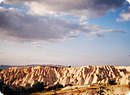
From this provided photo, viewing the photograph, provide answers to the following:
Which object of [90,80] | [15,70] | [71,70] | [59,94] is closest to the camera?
[59,94]

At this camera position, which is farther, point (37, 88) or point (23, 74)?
point (23, 74)

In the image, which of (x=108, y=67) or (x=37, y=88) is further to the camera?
(x=108, y=67)

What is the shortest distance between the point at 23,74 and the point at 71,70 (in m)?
17.4

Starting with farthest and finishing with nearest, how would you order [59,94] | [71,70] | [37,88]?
[71,70]
[37,88]
[59,94]

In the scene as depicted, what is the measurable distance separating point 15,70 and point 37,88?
36.3m

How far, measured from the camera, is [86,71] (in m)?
59.6

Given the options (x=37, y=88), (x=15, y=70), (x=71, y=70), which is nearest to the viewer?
(x=37, y=88)

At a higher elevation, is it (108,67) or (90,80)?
(108,67)

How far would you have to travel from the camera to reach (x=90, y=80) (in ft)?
176

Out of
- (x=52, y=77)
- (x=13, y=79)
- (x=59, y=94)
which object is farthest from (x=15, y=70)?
(x=59, y=94)

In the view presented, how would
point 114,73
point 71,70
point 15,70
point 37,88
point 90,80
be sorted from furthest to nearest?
point 15,70
point 71,70
point 114,73
point 90,80
point 37,88

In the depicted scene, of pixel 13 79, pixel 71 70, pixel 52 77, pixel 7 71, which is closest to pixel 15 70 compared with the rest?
pixel 7 71

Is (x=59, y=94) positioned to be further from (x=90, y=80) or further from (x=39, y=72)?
(x=39, y=72)

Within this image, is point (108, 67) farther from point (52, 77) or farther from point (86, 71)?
point (52, 77)
